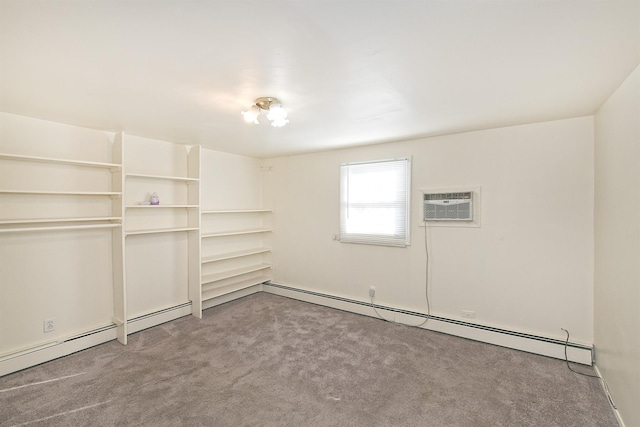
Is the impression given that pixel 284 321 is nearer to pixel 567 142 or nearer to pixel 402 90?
pixel 402 90

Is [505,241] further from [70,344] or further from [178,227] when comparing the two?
[70,344]

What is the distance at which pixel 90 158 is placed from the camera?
3.02 m

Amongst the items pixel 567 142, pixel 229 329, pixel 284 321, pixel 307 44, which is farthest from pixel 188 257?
pixel 567 142

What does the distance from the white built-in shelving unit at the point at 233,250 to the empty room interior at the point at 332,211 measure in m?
0.06

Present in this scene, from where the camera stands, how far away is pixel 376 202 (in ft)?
12.5

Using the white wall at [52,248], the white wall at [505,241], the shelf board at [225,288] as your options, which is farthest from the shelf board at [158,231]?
the white wall at [505,241]

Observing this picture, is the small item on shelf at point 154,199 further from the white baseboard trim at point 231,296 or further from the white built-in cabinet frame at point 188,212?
the white baseboard trim at point 231,296

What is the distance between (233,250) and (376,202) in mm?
2375

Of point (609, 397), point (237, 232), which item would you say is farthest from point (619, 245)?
point (237, 232)

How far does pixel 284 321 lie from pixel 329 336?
700mm

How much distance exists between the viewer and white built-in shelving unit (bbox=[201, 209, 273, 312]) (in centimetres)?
411

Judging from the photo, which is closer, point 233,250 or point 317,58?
point 317,58

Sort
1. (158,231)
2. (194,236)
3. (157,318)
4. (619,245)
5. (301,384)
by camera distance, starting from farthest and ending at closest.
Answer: (194,236) < (157,318) < (158,231) < (301,384) < (619,245)

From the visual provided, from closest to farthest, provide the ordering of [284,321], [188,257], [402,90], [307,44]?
[307,44] → [402,90] → [284,321] → [188,257]
